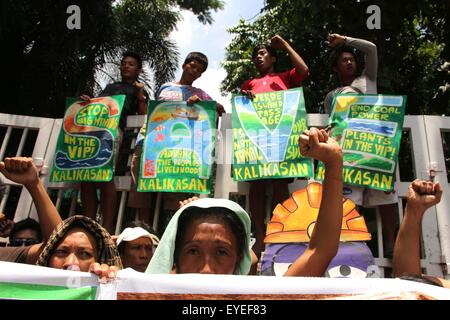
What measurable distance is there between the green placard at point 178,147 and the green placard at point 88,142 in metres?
0.30

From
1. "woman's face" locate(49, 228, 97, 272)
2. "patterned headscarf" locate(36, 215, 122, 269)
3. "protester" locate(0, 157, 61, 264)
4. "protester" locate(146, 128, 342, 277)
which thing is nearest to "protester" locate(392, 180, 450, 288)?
"protester" locate(146, 128, 342, 277)

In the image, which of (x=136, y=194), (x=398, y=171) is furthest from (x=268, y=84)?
(x=136, y=194)

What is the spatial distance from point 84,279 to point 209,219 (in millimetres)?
612

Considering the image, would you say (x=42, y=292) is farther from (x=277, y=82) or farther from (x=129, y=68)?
(x=129, y=68)

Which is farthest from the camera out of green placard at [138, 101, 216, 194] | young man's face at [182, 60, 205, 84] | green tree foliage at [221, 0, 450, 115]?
green tree foliage at [221, 0, 450, 115]

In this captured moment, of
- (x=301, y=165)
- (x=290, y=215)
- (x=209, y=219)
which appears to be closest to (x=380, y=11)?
(x=301, y=165)

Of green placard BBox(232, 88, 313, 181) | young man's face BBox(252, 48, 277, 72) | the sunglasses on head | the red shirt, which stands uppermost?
young man's face BBox(252, 48, 277, 72)

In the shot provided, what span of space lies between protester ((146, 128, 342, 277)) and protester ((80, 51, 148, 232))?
1.71 metres

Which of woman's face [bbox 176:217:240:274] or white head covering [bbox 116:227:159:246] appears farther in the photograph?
white head covering [bbox 116:227:159:246]

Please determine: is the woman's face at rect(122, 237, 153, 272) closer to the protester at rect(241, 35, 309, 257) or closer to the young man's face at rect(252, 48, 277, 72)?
the protester at rect(241, 35, 309, 257)

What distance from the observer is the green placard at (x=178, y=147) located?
3.20 metres

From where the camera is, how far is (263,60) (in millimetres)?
3863

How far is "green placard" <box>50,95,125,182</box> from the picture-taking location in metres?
3.36

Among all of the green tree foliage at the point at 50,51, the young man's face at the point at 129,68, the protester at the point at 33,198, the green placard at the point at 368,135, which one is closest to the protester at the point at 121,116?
the young man's face at the point at 129,68
